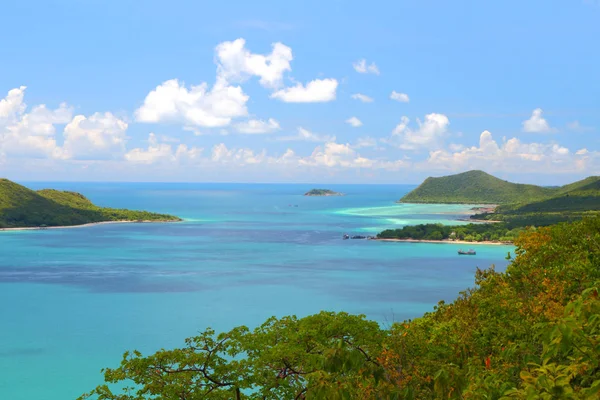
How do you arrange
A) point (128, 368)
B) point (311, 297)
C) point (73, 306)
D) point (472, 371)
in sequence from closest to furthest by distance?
point (472, 371) < point (128, 368) < point (73, 306) < point (311, 297)

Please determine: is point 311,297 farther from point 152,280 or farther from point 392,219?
point 392,219

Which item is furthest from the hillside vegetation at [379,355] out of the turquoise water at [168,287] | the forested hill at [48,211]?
the forested hill at [48,211]

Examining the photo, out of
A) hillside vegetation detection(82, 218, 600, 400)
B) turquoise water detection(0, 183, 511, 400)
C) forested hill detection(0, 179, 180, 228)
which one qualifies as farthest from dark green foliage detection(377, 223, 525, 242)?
hillside vegetation detection(82, 218, 600, 400)

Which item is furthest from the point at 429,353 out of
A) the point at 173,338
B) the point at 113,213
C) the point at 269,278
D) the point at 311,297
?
the point at 113,213

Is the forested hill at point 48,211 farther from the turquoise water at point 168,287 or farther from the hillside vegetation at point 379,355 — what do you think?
the hillside vegetation at point 379,355

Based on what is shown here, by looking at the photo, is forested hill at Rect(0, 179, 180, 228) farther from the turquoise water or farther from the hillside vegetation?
the hillside vegetation

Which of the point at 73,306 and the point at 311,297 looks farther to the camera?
the point at 311,297
